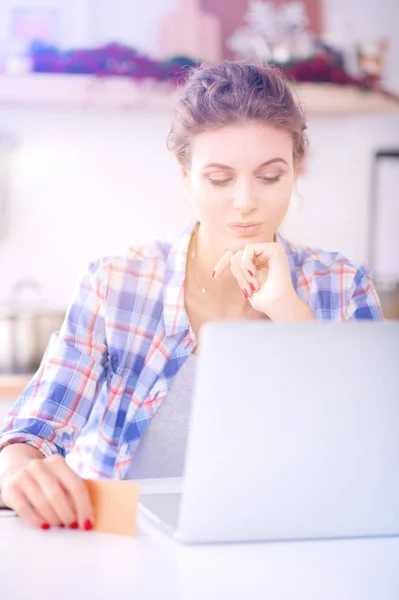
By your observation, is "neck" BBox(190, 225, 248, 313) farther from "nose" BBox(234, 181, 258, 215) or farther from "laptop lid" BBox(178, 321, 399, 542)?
"laptop lid" BBox(178, 321, 399, 542)

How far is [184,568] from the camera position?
0.84 m

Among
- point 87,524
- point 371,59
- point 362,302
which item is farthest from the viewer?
point 371,59

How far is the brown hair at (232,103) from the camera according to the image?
58.8 inches

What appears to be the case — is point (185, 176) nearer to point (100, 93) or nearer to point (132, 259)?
point (132, 259)

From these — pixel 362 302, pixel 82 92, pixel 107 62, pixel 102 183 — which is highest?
pixel 107 62

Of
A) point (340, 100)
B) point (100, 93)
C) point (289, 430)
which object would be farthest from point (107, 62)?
point (289, 430)

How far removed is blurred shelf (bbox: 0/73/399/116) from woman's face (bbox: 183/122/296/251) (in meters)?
1.68

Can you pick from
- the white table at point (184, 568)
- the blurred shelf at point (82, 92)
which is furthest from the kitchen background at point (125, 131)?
the white table at point (184, 568)

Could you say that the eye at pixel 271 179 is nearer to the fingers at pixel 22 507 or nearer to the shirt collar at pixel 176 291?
the shirt collar at pixel 176 291

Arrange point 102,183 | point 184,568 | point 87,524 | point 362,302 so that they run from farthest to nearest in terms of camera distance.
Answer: point 102,183 < point 362,302 < point 87,524 < point 184,568

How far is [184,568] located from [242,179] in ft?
2.57

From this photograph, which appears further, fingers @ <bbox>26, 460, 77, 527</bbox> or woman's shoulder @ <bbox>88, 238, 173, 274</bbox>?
woman's shoulder @ <bbox>88, 238, 173, 274</bbox>

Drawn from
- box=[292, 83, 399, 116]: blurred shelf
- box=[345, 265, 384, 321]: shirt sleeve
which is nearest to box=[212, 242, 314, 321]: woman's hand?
box=[345, 265, 384, 321]: shirt sleeve

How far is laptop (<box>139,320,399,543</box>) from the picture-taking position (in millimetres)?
842
